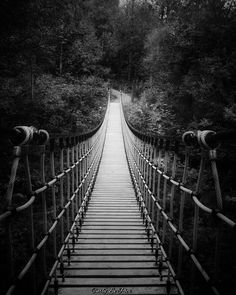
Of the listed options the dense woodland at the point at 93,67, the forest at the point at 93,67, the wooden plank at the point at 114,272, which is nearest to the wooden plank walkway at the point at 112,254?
the wooden plank at the point at 114,272

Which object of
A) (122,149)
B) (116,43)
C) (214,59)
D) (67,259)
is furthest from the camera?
(116,43)

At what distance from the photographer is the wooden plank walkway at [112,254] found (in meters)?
1.99

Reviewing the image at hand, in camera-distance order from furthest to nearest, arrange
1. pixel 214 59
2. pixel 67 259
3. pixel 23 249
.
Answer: pixel 214 59
pixel 23 249
pixel 67 259

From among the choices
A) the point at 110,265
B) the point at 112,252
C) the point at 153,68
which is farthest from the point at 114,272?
the point at 153,68

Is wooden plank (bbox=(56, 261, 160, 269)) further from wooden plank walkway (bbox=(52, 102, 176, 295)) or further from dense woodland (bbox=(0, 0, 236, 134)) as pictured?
dense woodland (bbox=(0, 0, 236, 134))

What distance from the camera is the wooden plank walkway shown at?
1.99m

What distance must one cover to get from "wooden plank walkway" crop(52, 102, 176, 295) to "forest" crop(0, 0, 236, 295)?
1178mm

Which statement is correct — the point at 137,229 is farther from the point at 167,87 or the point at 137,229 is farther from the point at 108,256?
the point at 167,87

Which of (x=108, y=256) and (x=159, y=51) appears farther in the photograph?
(x=159, y=51)

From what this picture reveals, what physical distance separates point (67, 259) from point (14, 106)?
6.41 meters

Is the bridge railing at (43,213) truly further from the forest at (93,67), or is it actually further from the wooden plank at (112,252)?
the forest at (93,67)

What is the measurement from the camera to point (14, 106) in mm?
7703

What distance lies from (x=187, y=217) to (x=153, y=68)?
9.41 m

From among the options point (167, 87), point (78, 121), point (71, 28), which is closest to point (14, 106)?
point (78, 121)
